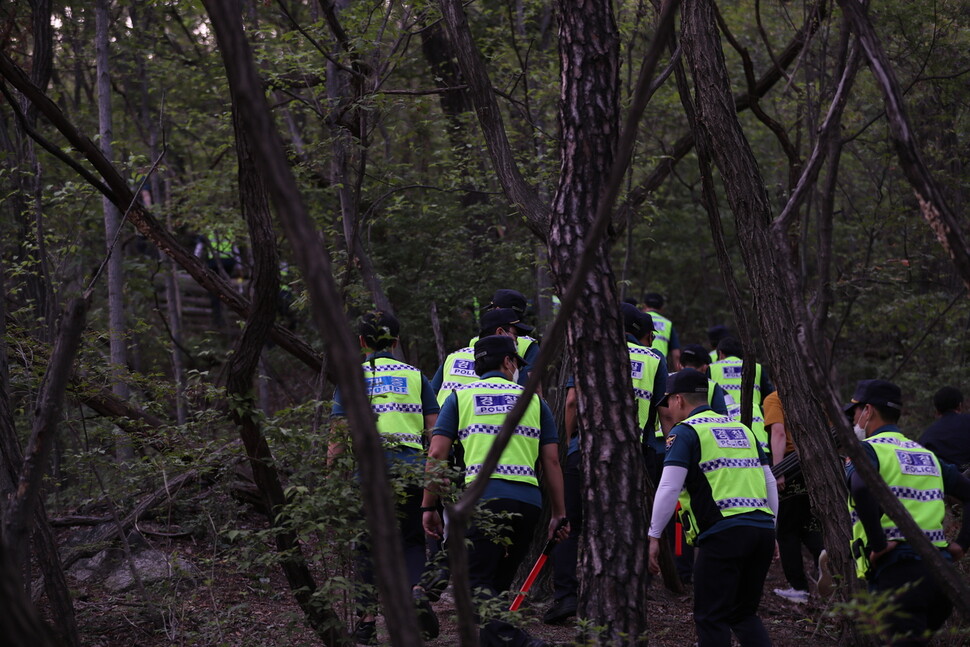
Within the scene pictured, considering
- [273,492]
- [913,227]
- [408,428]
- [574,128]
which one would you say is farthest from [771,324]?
[913,227]

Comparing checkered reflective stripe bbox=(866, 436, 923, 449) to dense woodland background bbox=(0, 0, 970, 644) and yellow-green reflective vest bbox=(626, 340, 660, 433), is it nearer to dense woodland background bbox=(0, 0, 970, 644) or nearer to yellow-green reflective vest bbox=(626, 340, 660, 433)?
dense woodland background bbox=(0, 0, 970, 644)

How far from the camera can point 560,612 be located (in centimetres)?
744

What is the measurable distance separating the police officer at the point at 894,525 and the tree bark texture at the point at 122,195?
4476 millimetres

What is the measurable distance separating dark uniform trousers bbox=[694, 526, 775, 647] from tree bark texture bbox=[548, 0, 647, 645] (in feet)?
3.98

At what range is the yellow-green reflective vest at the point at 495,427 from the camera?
630cm

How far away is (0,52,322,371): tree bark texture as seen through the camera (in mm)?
5890

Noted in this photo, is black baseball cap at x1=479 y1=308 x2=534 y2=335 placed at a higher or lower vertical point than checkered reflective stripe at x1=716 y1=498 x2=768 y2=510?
higher

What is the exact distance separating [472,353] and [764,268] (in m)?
2.61

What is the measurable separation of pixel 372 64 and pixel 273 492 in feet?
16.1

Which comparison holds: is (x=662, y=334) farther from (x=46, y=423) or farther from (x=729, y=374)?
(x=46, y=423)

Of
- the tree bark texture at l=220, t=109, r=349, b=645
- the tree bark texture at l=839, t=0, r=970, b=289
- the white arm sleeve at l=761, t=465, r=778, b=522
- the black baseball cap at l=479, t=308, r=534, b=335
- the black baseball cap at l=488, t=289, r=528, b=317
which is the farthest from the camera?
the black baseball cap at l=488, t=289, r=528, b=317

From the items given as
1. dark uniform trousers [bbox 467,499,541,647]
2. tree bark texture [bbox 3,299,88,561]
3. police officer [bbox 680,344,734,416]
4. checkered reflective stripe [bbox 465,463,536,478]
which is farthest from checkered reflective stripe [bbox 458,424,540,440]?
tree bark texture [bbox 3,299,88,561]

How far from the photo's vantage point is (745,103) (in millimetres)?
10109

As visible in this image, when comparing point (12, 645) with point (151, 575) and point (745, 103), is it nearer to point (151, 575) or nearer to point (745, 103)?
point (151, 575)
